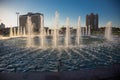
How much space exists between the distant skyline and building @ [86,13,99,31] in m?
0.11

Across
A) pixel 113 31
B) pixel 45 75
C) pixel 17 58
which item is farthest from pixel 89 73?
pixel 17 58

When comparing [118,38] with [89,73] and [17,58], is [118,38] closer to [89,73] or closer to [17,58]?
[89,73]

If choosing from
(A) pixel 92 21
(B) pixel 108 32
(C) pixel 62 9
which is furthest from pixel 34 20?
(B) pixel 108 32

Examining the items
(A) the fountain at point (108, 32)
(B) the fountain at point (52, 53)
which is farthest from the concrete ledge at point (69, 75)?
(A) the fountain at point (108, 32)

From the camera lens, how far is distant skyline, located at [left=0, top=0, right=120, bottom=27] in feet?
15.0

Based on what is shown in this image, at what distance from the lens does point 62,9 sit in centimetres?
469

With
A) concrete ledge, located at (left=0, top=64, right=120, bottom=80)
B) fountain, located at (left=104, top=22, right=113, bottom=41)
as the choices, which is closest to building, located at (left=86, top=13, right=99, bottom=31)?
fountain, located at (left=104, top=22, right=113, bottom=41)

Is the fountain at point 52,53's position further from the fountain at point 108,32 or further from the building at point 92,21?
the building at point 92,21

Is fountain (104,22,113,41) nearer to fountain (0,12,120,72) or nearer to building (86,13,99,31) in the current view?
fountain (0,12,120,72)

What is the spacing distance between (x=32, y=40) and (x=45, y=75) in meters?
1.10

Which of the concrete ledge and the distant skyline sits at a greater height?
the distant skyline

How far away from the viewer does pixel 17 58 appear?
4.86 metres

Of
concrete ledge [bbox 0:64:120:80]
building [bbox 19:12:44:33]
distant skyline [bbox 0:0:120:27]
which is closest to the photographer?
concrete ledge [bbox 0:64:120:80]

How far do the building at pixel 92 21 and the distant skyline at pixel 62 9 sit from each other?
0.36ft
